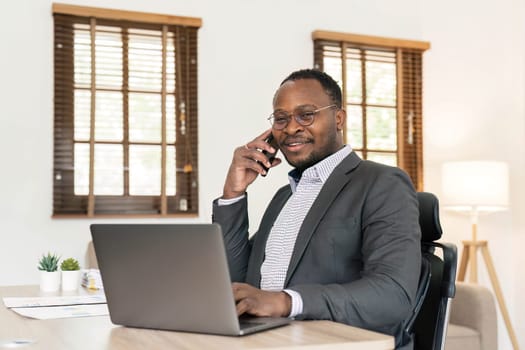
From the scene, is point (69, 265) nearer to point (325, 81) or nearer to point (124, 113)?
point (325, 81)

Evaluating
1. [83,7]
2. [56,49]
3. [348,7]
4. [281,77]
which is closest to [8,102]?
[56,49]

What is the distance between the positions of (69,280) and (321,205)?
3.01ft

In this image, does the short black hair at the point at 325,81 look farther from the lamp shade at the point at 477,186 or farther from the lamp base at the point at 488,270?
the lamp base at the point at 488,270

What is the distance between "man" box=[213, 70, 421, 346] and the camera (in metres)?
1.61

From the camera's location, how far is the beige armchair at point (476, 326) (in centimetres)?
369

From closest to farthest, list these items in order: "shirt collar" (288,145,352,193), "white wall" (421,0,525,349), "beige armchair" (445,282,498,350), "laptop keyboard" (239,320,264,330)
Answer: "laptop keyboard" (239,320,264,330) < "shirt collar" (288,145,352,193) < "beige armchair" (445,282,498,350) < "white wall" (421,0,525,349)

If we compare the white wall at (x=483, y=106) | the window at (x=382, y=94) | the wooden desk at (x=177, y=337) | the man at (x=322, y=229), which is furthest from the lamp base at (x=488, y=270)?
the wooden desk at (x=177, y=337)

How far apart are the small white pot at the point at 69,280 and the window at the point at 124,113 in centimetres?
178

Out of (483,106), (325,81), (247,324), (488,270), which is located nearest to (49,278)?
(325,81)

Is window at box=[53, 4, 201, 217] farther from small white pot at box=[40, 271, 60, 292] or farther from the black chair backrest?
→ the black chair backrest

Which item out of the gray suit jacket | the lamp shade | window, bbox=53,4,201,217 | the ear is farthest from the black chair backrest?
the lamp shade

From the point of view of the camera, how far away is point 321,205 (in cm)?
196

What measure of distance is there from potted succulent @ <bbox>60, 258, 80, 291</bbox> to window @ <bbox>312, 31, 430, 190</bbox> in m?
2.73

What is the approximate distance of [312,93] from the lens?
2125 millimetres
